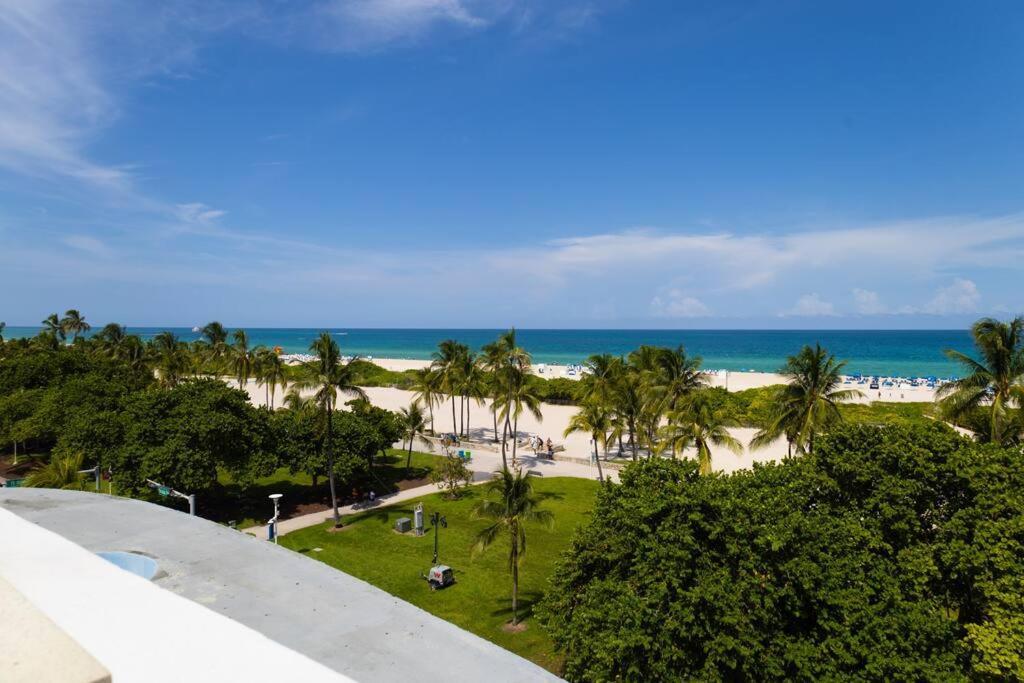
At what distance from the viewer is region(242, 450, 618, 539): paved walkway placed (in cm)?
3147

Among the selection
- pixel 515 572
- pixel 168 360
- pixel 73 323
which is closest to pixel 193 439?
pixel 515 572

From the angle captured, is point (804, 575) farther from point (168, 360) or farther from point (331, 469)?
point (168, 360)

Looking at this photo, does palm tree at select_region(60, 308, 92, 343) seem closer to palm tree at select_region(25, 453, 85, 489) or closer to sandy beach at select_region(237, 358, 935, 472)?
sandy beach at select_region(237, 358, 935, 472)

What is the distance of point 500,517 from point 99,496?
41.3ft

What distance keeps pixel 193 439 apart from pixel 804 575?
96.0 ft

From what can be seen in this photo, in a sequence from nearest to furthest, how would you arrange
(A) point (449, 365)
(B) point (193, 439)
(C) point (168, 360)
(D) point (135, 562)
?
1. (D) point (135, 562)
2. (B) point (193, 439)
3. (A) point (449, 365)
4. (C) point (168, 360)

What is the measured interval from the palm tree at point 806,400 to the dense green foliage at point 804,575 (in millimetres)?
11800

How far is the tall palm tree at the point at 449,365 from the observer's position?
50.2 m

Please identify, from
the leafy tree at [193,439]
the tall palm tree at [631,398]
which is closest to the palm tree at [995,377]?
the tall palm tree at [631,398]

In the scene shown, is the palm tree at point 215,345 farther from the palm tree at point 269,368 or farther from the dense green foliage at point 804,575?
the dense green foliage at point 804,575

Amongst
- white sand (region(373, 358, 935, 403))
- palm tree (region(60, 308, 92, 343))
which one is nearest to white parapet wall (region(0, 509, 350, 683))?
white sand (region(373, 358, 935, 403))

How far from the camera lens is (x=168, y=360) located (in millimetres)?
60500

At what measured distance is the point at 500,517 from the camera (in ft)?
70.0

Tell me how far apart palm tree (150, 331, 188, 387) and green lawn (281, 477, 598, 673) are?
40.0 m
